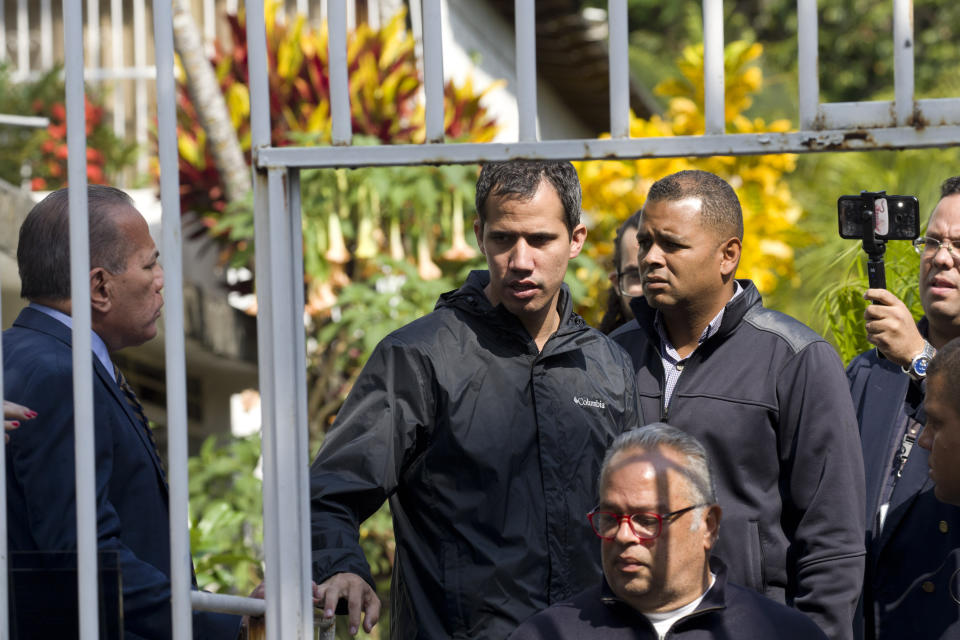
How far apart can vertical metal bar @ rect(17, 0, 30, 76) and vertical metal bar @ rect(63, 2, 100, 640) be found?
7821 mm

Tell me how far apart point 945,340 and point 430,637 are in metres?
1.57

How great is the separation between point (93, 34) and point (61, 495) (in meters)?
7.30

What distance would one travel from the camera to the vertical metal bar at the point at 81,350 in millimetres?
2236

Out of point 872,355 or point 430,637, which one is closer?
point 430,637

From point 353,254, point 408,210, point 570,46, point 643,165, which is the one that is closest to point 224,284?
point 353,254

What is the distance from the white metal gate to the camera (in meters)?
2.17

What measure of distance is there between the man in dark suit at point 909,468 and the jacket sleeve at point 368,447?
118 cm

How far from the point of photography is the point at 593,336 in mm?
3227

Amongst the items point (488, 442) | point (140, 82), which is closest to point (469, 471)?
point (488, 442)

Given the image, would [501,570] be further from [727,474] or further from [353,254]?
[353,254]

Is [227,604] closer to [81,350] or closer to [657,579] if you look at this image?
[81,350]

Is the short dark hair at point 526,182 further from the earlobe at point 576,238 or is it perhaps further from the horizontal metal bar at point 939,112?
the horizontal metal bar at point 939,112

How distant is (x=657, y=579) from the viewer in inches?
109

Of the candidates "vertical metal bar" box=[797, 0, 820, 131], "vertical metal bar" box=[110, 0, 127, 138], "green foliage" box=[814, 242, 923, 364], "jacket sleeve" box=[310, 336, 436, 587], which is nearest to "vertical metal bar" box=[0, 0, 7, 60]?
"vertical metal bar" box=[110, 0, 127, 138]
